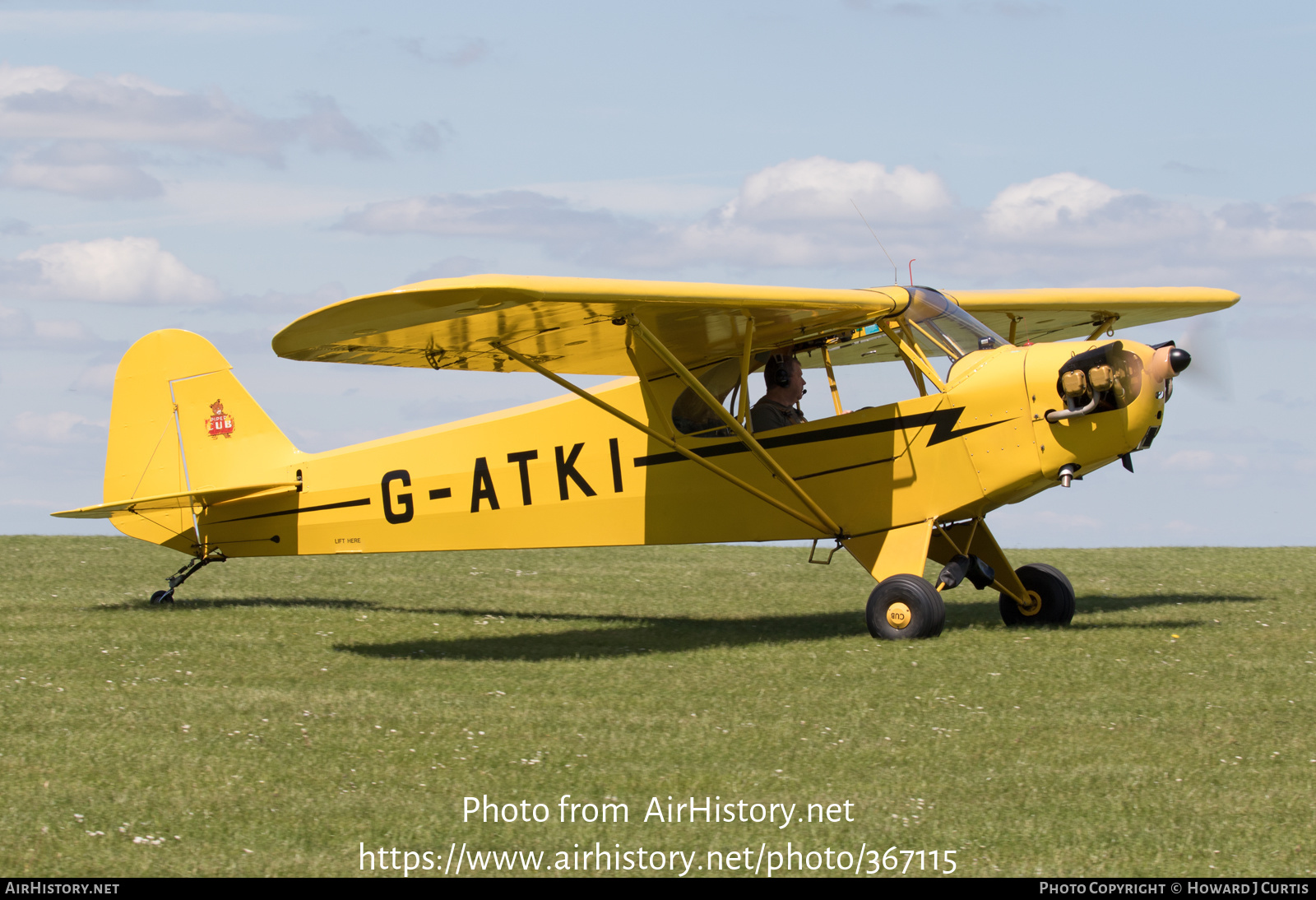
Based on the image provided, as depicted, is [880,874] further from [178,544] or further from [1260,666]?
[178,544]

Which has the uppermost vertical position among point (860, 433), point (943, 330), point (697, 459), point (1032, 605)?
point (943, 330)

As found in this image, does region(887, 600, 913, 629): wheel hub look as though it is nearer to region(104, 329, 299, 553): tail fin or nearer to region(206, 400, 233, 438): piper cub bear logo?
region(104, 329, 299, 553): tail fin

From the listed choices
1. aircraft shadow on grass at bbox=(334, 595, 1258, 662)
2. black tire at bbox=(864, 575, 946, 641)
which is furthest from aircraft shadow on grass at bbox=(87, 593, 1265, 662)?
black tire at bbox=(864, 575, 946, 641)

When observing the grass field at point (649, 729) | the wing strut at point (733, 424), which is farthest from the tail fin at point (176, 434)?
the wing strut at point (733, 424)

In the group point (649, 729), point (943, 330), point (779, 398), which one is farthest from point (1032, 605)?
point (649, 729)

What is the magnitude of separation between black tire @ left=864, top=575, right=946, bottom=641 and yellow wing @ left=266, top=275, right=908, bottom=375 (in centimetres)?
224

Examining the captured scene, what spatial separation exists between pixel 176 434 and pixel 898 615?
7.77 metres

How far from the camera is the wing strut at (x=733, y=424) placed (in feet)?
31.3

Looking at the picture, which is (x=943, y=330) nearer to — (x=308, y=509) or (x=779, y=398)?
(x=779, y=398)

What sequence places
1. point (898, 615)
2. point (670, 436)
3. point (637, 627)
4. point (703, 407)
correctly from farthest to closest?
point (637, 627) < point (703, 407) < point (670, 436) < point (898, 615)

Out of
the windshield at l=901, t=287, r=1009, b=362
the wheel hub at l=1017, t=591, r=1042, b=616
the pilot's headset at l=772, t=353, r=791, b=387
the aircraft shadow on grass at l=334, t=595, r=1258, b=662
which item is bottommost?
the aircraft shadow on grass at l=334, t=595, r=1258, b=662

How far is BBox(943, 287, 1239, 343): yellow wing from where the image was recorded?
41.1 feet

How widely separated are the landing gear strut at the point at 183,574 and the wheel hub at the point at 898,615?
6946 mm

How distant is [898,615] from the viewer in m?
9.82
